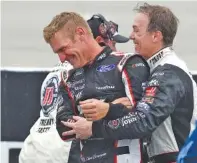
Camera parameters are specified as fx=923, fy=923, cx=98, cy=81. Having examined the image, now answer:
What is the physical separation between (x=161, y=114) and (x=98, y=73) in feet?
1.17

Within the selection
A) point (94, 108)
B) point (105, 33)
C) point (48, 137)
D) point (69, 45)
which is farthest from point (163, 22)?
point (48, 137)

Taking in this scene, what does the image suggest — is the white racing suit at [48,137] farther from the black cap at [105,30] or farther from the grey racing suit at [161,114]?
the grey racing suit at [161,114]

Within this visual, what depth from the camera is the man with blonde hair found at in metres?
4.02

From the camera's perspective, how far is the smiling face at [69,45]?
13.3 feet

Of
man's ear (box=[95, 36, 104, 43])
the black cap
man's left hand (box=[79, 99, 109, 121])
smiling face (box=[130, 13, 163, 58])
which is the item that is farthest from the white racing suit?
man's left hand (box=[79, 99, 109, 121])

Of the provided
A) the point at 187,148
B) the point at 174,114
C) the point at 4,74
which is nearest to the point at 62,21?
the point at 174,114

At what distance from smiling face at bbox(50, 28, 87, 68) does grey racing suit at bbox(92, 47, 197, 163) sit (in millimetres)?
322

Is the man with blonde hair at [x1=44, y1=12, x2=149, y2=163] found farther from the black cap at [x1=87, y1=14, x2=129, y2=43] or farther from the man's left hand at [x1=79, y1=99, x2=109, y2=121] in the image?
the black cap at [x1=87, y1=14, x2=129, y2=43]

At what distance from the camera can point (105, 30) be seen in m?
5.05

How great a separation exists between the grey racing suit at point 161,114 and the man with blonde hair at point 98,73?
79 millimetres

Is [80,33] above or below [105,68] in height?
above

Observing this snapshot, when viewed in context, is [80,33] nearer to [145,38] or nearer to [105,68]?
[105,68]

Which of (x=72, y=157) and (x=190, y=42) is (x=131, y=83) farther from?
(x=190, y=42)

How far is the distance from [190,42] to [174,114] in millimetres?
2666
